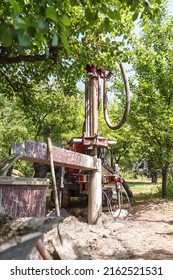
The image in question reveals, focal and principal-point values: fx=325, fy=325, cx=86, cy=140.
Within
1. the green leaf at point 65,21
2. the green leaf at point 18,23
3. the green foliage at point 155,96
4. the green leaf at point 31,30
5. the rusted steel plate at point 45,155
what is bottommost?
the rusted steel plate at point 45,155

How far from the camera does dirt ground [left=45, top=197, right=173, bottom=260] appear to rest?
533 cm

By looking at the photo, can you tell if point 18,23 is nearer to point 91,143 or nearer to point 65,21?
point 65,21

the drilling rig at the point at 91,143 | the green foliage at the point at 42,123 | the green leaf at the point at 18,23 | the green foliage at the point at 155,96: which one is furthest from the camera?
the green foliage at the point at 42,123

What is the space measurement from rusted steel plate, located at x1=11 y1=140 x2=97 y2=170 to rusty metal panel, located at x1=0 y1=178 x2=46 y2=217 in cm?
55

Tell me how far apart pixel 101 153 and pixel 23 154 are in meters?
5.54

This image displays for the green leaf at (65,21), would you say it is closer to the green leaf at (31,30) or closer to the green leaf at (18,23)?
the green leaf at (31,30)

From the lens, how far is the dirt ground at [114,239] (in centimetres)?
533

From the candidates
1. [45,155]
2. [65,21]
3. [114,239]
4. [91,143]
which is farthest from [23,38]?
[91,143]

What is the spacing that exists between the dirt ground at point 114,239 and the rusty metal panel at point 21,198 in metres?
0.81

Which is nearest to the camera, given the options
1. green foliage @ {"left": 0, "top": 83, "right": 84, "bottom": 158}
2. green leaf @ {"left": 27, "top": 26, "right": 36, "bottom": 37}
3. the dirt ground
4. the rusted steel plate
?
green leaf @ {"left": 27, "top": 26, "right": 36, "bottom": 37}

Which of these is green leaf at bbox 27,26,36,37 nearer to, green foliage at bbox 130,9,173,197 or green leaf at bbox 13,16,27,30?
green leaf at bbox 13,16,27,30

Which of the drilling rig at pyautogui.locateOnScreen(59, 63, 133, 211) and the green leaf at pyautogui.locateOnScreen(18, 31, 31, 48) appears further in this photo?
the drilling rig at pyautogui.locateOnScreen(59, 63, 133, 211)

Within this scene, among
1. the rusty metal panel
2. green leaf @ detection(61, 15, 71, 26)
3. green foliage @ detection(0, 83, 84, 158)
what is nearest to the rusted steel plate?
the rusty metal panel

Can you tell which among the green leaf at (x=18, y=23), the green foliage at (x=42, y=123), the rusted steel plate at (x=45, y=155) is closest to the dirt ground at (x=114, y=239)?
the rusted steel plate at (x=45, y=155)
